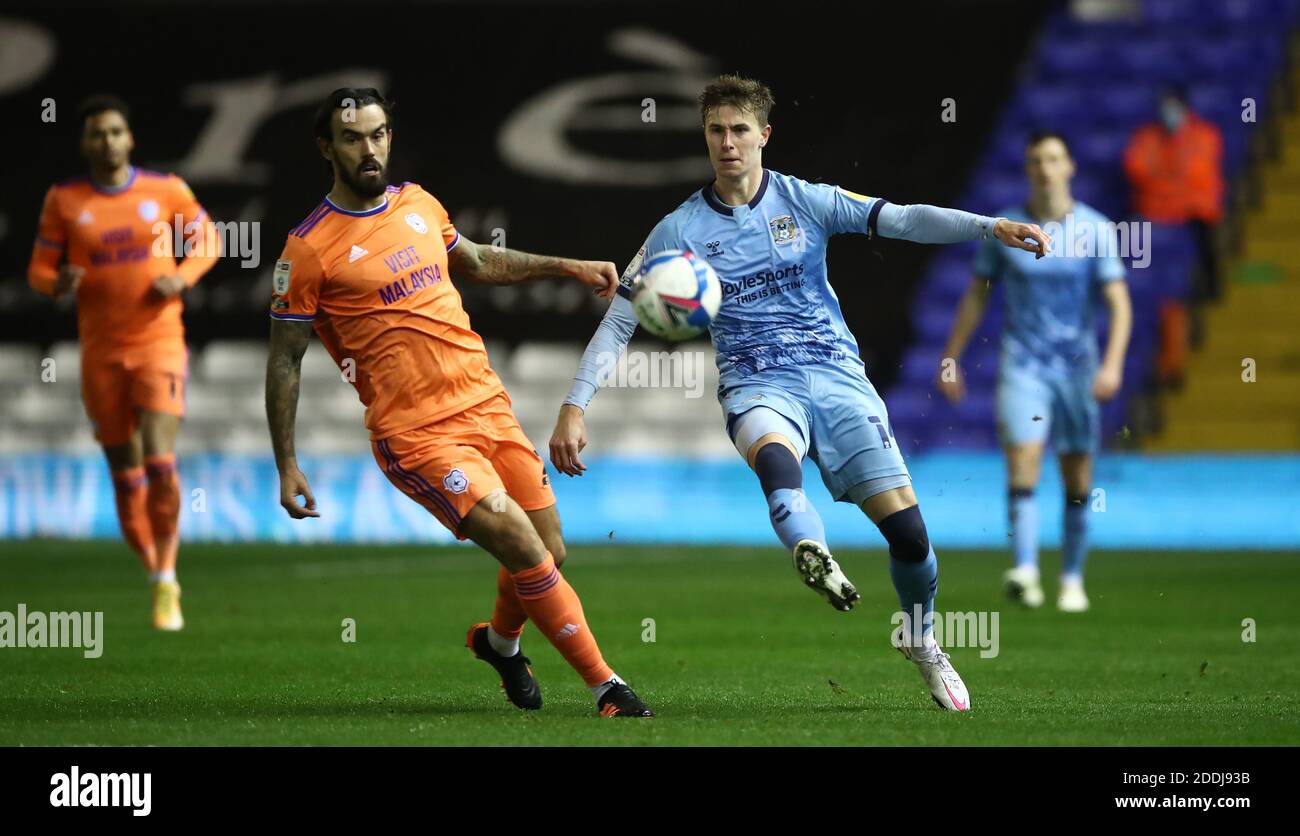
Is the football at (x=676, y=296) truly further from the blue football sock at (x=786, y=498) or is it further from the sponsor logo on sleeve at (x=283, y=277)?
the sponsor logo on sleeve at (x=283, y=277)

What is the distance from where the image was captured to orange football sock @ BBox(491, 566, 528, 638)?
275 inches

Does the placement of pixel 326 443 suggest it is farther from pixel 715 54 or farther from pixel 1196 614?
pixel 1196 614

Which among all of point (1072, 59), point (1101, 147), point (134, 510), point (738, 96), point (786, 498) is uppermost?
point (1072, 59)

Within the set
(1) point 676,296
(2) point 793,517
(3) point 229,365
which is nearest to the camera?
(2) point 793,517

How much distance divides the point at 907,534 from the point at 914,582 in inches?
7.6

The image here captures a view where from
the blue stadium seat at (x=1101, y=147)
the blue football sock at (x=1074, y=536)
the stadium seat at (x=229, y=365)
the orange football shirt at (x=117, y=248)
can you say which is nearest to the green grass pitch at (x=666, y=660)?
the blue football sock at (x=1074, y=536)

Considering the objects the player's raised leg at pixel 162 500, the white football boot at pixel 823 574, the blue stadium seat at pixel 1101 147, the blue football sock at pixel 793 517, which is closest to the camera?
the white football boot at pixel 823 574

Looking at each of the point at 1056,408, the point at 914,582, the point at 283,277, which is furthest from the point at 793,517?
the point at 1056,408

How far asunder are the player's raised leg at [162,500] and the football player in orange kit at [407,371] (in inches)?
147

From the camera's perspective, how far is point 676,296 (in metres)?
6.43

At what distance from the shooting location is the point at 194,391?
64.4 ft

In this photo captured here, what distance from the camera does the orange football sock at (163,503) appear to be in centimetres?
1022

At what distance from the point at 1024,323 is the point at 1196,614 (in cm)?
193

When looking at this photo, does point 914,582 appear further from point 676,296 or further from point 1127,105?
point 1127,105
